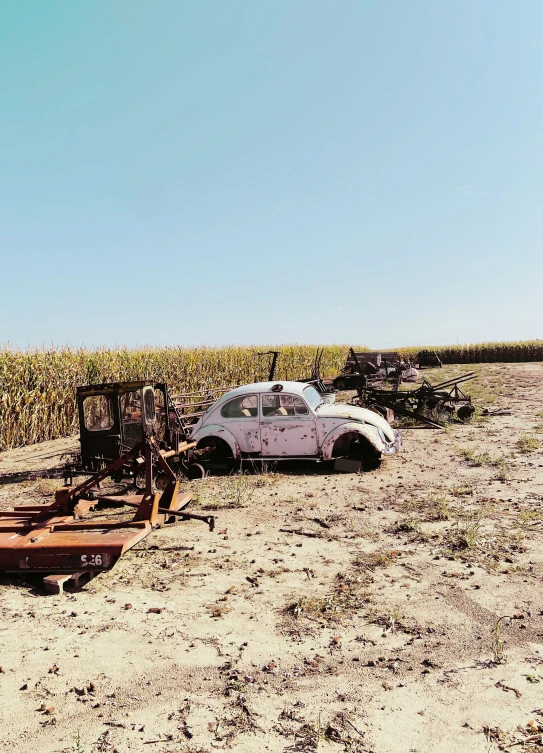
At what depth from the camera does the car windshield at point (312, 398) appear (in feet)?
32.3

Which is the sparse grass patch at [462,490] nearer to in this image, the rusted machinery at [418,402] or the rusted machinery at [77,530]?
the rusted machinery at [77,530]

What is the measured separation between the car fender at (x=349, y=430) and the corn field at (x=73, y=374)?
902 centimetres

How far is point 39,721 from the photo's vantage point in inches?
129

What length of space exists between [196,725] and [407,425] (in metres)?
13.0

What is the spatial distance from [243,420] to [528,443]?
6.57 m

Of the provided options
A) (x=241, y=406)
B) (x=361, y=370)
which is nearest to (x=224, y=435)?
(x=241, y=406)

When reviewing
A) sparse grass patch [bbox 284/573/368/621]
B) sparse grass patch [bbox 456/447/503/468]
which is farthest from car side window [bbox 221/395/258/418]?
sparse grass patch [bbox 284/573/368/621]

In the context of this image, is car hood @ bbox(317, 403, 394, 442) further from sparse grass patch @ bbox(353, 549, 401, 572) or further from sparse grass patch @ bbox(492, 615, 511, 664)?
sparse grass patch @ bbox(492, 615, 511, 664)

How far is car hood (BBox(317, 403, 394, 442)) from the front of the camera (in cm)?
966

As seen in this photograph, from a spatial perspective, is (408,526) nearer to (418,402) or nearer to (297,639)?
(297,639)

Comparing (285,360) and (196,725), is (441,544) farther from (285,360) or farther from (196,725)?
(285,360)

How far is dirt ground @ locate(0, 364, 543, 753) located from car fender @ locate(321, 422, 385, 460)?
197cm

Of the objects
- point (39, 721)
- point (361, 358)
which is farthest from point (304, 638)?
point (361, 358)

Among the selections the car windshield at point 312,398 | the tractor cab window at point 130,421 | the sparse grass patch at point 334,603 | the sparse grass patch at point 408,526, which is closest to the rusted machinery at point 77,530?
the tractor cab window at point 130,421
